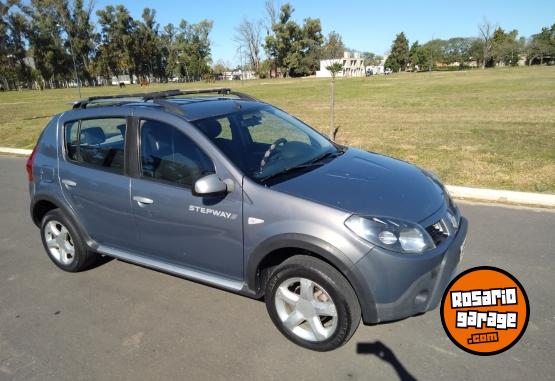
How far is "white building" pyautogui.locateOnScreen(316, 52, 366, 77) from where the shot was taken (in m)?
92.0

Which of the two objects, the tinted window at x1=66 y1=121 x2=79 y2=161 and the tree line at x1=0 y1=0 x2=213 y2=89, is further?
the tree line at x1=0 y1=0 x2=213 y2=89

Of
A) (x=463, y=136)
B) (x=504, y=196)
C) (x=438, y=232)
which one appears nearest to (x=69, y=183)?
(x=438, y=232)

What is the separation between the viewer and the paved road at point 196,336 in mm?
2750

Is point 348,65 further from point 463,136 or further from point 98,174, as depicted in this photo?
point 98,174

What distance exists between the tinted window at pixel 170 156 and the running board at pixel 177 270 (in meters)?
0.73

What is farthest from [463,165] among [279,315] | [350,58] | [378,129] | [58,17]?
[350,58]

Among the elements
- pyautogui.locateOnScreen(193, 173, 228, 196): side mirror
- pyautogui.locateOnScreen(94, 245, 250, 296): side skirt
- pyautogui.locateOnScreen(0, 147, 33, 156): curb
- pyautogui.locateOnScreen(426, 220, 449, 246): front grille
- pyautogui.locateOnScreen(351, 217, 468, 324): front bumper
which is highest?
pyautogui.locateOnScreen(193, 173, 228, 196): side mirror

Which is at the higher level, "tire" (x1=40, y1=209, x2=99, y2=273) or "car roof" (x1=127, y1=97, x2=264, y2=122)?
"car roof" (x1=127, y1=97, x2=264, y2=122)

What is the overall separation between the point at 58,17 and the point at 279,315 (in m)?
88.0

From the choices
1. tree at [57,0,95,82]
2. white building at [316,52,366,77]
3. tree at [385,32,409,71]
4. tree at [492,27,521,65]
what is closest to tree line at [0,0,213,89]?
tree at [57,0,95,82]

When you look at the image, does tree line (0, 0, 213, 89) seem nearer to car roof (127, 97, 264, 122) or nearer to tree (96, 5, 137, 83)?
tree (96, 5, 137, 83)

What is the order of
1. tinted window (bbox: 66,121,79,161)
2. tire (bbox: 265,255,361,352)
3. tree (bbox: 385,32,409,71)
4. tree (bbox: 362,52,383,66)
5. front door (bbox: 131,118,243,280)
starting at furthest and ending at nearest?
1. tree (bbox: 362,52,383,66)
2. tree (bbox: 385,32,409,71)
3. tinted window (bbox: 66,121,79,161)
4. front door (bbox: 131,118,243,280)
5. tire (bbox: 265,255,361,352)

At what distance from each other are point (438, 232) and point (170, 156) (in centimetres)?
208

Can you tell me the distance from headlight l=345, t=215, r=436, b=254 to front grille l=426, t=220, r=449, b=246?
0.09 m
